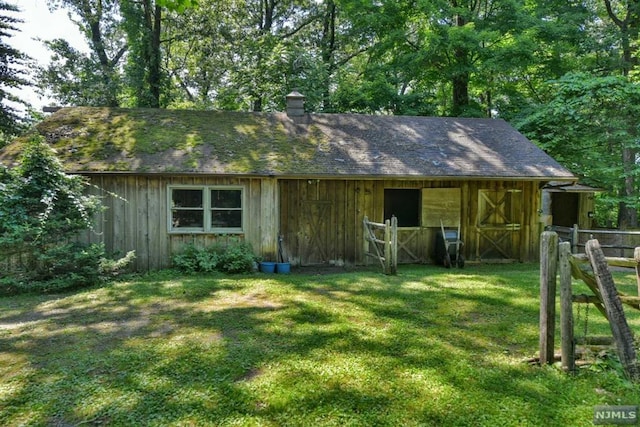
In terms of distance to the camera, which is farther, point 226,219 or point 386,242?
point 226,219

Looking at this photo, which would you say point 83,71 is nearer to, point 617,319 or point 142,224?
point 142,224

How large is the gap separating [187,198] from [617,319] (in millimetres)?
8745

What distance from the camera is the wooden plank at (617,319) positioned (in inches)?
141

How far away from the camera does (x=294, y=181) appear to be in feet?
34.8

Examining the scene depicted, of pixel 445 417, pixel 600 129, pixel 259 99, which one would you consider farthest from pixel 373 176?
pixel 259 99

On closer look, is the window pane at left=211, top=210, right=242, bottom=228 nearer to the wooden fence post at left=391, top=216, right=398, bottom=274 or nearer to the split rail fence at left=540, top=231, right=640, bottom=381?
the wooden fence post at left=391, top=216, right=398, bottom=274

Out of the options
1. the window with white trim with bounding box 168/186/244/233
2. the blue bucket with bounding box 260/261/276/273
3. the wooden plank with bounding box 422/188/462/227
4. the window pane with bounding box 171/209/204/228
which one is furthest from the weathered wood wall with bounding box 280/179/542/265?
the window pane with bounding box 171/209/204/228

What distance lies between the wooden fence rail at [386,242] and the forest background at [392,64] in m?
8.14

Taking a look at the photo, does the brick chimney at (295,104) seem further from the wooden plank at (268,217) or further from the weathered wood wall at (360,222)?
the wooden plank at (268,217)

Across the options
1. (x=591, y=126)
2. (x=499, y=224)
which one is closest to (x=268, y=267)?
(x=499, y=224)

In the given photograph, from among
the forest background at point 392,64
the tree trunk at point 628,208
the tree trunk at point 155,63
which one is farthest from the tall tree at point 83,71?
the tree trunk at point 628,208

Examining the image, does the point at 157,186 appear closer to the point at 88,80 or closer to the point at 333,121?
the point at 333,121

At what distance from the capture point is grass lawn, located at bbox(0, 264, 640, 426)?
3.23 m

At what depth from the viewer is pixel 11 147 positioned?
396 inches
